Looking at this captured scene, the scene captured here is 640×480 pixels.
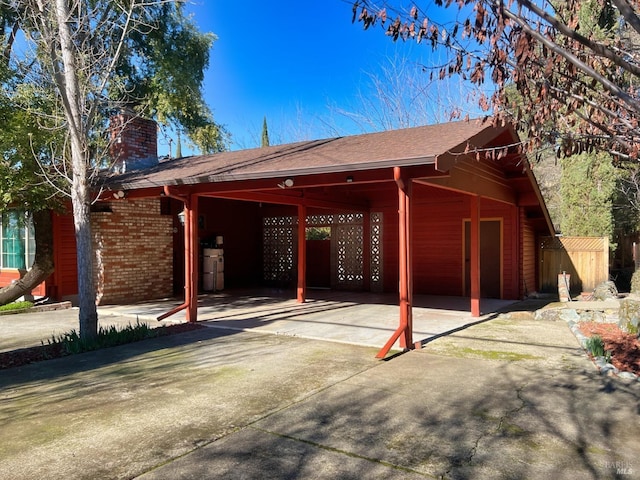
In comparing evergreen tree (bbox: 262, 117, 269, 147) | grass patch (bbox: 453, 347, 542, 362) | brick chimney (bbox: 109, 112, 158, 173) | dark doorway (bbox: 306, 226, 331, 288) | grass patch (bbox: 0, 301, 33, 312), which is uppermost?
evergreen tree (bbox: 262, 117, 269, 147)

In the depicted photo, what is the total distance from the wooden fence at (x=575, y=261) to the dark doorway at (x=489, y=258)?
234cm

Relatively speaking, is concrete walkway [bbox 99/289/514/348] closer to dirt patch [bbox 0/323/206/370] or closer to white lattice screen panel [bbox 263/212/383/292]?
white lattice screen panel [bbox 263/212/383/292]

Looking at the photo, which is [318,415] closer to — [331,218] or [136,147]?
[136,147]

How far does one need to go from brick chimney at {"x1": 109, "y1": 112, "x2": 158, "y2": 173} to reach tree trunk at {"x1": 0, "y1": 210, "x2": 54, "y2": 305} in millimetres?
2242

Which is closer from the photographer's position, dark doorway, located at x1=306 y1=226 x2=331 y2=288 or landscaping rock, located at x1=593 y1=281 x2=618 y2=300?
landscaping rock, located at x1=593 y1=281 x2=618 y2=300

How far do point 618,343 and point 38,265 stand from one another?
35.4 feet

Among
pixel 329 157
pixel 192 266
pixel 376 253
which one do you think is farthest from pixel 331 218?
pixel 329 157

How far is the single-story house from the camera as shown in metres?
7.01

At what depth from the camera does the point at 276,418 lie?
3.89m

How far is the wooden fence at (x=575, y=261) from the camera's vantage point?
1248 cm

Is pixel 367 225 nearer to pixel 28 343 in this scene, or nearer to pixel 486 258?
pixel 486 258

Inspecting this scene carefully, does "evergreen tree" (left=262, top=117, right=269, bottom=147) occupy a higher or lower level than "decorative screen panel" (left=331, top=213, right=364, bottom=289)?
higher

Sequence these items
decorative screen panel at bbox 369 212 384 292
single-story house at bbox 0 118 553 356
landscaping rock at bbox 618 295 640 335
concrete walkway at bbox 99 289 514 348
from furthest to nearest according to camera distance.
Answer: decorative screen panel at bbox 369 212 384 292 → concrete walkway at bbox 99 289 514 348 → single-story house at bbox 0 118 553 356 → landscaping rock at bbox 618 295 640 335

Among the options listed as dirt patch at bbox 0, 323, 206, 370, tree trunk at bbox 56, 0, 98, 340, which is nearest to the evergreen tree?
tree trunk at bbox 56, 0, 98, 340
